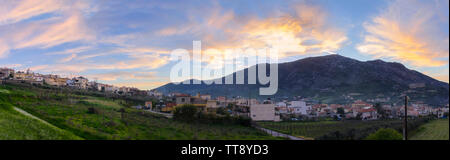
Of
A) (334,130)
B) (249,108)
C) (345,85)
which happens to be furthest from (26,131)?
(345,85)

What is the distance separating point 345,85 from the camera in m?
68.6

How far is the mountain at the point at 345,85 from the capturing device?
2109 inches

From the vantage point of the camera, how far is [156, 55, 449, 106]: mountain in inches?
2109

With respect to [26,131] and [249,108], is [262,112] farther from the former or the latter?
[26,131]

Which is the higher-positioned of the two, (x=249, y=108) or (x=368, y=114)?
(x=249, y=108)

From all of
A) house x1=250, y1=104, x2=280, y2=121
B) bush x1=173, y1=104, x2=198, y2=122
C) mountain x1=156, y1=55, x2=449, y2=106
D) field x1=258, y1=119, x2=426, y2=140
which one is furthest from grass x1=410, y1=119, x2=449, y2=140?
mountain x1=156, y1=55, x2=449, y2=106

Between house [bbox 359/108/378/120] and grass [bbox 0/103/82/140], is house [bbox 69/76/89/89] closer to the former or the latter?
grass [bbox 0/103/82/140]

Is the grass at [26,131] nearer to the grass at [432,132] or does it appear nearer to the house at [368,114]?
the grass at [432,132]

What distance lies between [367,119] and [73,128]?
100 ft

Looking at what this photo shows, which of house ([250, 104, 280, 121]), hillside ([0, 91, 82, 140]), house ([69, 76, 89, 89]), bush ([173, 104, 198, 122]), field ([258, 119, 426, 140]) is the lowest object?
field ([258, 119, 426, 140])

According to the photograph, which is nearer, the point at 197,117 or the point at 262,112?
the point at 197,117

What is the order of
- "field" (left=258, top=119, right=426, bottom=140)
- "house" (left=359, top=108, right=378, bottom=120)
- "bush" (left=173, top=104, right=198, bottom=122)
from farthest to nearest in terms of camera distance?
"house" (left=359, top=108, right=378, bottom=120), "bush" (left=173, top=104, right=198, bottom=122), "field" (left=258, top=119, right=426, bottom=140)
